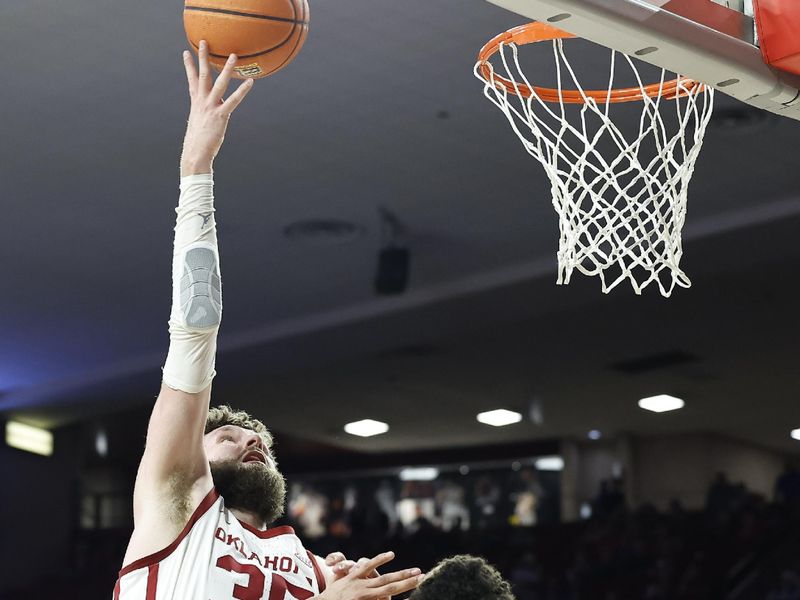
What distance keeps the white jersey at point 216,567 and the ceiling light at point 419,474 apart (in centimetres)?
810

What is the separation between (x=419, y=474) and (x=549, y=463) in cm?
120

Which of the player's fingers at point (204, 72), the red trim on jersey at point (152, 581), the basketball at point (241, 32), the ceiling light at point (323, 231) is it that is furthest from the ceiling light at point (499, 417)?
the player's fingers at point (204, 72)

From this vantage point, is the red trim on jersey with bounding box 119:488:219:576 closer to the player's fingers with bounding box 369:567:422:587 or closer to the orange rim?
the player's fingers with bounding box 369:567:422:587

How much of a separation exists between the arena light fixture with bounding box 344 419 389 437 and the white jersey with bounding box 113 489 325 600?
26.4 ft

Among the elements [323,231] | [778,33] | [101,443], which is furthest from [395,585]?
[101,443]

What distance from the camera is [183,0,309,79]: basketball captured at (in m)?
2.47

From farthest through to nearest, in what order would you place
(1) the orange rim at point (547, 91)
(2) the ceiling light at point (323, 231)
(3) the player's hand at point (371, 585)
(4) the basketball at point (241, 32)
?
(2) the ceiling light at point (323, 231) → (1) the orange rim at point (547, 91) → (4) the basketball at point (241, 32) → (3) the player's hand at point (371, 585)

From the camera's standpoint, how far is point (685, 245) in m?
7.90

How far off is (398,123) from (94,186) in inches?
75.9

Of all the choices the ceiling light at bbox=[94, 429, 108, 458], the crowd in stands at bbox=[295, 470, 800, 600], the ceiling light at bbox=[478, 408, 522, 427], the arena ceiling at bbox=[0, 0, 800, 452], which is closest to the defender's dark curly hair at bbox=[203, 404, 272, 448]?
the arena ceiling at bbox=[0, 0, 800, 452]

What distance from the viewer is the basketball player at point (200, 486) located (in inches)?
88.4

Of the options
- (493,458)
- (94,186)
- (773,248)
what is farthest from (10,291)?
(773,248)

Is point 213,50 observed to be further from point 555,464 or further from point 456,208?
point 555,464

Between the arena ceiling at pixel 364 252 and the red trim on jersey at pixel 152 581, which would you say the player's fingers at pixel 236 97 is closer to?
the red trim on jersey at pixel 152 581
